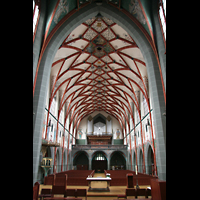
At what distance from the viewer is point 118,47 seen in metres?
17.1

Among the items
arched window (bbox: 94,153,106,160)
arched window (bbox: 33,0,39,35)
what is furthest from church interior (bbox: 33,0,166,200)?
arched window (bbox: 94,153,106,160)

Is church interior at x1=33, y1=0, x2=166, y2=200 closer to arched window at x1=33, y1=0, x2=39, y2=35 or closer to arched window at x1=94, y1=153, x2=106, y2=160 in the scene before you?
arched window at x1=33, y1=0, x2=39, y2=35

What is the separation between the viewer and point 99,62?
20859 mm

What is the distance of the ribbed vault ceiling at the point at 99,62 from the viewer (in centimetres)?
1551

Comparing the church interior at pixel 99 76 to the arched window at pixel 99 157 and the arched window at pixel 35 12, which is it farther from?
the arched window at pixel 99 157

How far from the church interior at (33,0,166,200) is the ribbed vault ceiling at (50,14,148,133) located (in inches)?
3.7

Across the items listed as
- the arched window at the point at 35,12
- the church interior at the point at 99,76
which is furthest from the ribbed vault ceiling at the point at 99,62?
the arched window at the point at 35,12

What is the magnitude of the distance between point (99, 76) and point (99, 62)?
12.1 ft

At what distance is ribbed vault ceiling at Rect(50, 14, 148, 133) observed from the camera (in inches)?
611

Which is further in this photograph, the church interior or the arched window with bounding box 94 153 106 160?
the arched window with bounding box 94 153 106 160

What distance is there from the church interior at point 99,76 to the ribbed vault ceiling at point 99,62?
0.30 feet

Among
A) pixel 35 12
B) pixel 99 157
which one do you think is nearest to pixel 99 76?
pixel 35 12
